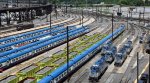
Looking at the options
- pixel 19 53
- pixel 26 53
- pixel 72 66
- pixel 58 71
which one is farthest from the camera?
pixel 26 53

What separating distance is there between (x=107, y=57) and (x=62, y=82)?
51.1 ft

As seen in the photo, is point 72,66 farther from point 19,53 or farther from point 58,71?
point 19,53

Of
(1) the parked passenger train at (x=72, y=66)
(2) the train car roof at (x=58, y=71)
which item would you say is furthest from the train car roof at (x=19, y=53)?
(2) the train car roof at (x=58, y=71)

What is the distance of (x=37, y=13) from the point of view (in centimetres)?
17300

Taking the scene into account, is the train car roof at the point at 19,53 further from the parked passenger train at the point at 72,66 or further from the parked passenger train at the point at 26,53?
the parked passenger train at the point at 72,66

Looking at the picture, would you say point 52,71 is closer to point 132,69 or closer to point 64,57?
point 64,57

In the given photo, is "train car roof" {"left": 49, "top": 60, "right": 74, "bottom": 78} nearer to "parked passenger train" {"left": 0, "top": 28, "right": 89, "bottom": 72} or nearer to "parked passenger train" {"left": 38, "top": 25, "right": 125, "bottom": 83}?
"parked passenger train" {"left": 38, "top": 25, "right": 125, "bottom": 83}

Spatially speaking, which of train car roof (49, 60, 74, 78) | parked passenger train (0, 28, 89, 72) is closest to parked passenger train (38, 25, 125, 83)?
train car roof (49, 60, 74, 78)

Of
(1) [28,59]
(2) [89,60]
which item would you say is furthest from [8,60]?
(2) [89,60]

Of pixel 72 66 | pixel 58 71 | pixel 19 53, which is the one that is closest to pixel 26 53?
pixel 19 53

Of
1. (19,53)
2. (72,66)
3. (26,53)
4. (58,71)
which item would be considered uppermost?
(19,53)

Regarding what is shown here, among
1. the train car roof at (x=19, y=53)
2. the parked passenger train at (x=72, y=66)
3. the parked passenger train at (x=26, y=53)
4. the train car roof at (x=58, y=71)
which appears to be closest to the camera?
the parked passenger train at (x=72, y=66)

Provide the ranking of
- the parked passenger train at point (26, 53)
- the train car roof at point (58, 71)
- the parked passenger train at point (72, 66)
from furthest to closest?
the parked passenger train at point (26, 53) → the train car roof at point (58, 71) → the parked passenger train at point (72, 66)

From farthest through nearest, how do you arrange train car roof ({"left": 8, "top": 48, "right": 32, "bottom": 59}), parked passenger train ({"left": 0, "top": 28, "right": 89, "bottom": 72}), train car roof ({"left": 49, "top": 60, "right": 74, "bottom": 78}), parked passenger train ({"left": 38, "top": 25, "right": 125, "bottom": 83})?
train car roof ({"left": 8, "top": 48, "right": 32, "bottom": 59}) → parked passenger train ({"left": 0, "top": 28, "right": 89, "bottom": 72}) → train car roof ({"left": 49, "top": 60, "right": 74, "bottom": 78}) → parked passenger train ({"left": 38, "top": 25, "right": 125, "bottom": 83})
